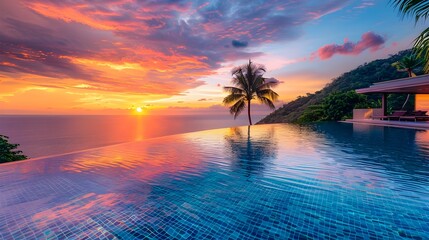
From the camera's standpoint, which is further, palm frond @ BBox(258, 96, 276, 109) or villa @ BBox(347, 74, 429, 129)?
palm frond @ BBox(258, 96, 276, 109)

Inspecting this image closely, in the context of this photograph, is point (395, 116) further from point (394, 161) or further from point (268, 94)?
point (394, 161)

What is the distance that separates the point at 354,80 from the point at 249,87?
2266 cm

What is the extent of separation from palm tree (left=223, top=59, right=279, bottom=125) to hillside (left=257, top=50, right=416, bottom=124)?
28.6ft

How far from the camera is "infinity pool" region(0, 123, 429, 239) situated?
2.20 m

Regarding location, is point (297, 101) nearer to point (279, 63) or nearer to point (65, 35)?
point (279, 63)

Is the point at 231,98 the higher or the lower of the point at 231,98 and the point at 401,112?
the higher

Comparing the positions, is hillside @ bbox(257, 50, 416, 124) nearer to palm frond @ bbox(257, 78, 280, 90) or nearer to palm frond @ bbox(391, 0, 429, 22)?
palm frond @ bbox(257, 78, 280, 90)

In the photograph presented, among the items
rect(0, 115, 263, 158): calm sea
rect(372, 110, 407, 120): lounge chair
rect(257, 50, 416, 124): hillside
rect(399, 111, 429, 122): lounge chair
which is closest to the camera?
rect(399, 111, 429, 122): lounge chair

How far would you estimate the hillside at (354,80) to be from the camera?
2724 cm

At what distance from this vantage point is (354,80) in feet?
101

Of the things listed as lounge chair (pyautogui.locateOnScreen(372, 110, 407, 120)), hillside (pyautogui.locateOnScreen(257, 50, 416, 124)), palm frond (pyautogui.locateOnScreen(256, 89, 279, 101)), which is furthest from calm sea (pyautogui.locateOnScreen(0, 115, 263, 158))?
lounge chair (pyautogui.locateOnScreen(372, 110, 407, 120))

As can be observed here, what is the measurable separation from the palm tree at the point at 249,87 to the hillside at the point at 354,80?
8723mm

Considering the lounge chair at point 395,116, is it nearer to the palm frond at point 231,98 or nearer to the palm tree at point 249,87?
the palm tree at point 249,87

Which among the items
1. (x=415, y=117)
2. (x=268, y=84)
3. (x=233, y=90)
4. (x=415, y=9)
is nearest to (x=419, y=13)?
(x=415, y=9)
